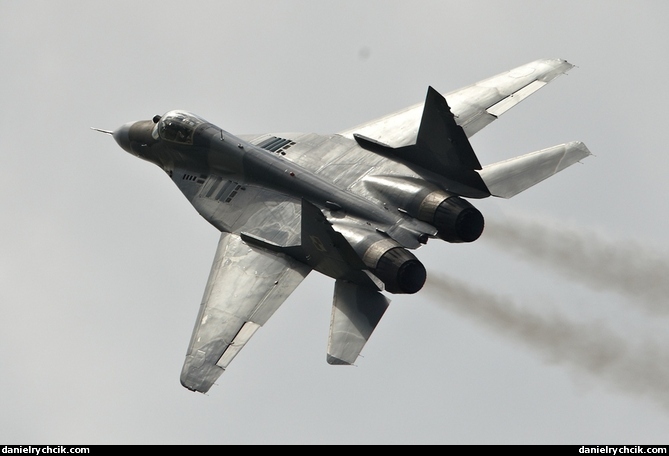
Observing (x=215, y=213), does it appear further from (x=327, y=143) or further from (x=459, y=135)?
(x=459, y=135)

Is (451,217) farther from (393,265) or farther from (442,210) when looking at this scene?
(393,265)

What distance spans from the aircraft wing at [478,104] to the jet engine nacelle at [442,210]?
3.51 metres

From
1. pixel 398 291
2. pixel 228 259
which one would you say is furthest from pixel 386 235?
pixel 228 259

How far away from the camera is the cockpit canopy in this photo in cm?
4359

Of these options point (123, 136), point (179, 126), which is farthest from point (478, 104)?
point (123, 136)

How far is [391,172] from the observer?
40.5m

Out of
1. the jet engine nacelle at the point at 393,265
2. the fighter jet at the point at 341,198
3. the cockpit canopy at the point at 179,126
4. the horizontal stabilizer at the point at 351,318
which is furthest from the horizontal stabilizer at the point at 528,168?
the cockpit canopy at the point at 179,126

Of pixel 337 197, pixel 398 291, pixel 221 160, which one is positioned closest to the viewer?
pixel 398 291

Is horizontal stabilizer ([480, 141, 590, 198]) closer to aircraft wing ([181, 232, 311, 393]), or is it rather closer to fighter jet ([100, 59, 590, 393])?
fighter jet ([100, 59, 590, 393])

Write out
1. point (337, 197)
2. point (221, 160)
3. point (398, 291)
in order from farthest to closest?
point (221, 160) → point (337, 197) → point (398, 291)

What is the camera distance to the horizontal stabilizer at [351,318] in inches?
1412

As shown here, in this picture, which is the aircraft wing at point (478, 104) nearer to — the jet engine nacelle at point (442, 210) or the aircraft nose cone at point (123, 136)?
the jet engine nacelle at point (442, 210)

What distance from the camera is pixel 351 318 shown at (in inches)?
1444

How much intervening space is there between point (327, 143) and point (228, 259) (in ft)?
18.6
